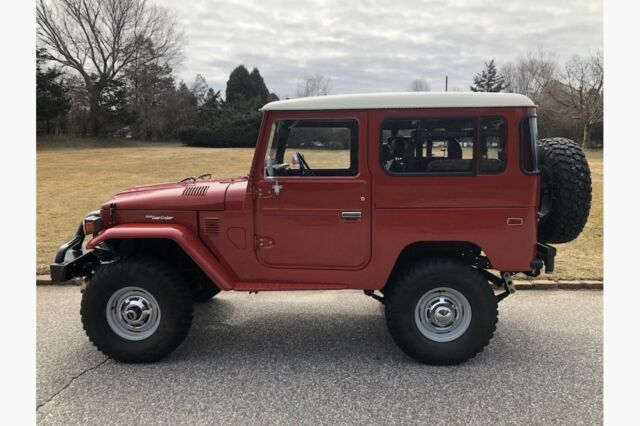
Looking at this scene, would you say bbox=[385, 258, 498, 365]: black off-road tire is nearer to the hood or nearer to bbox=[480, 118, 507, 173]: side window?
bbox=[480, 118, 507, 173]: side window

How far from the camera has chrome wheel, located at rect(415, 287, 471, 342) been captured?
3.62 m

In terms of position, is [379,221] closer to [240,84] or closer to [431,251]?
[431,251]

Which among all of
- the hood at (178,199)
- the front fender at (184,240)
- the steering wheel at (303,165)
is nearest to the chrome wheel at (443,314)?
the steering wheel at (303,165)

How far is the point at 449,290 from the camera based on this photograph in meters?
3.62

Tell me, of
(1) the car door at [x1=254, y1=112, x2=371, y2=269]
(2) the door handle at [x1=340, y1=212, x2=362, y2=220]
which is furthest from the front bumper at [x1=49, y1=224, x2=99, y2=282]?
(2) the door handle at [x1=340, y1=212, x2=362, y2=220]

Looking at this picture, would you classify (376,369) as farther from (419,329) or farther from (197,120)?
(197,120)

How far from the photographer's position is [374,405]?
3.06 m

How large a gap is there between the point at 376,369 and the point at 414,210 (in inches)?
51.2

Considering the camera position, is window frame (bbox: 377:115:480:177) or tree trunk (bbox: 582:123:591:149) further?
tree trunk (bbox: 582:123:591:149)

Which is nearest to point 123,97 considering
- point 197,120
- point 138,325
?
point 197,120

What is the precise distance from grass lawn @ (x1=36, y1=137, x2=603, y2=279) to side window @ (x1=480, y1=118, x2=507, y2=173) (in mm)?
1352

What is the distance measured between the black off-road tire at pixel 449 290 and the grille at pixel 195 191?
1.81m

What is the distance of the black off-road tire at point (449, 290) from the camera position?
3.56 m

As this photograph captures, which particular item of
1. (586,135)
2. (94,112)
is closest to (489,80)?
(586,135)
